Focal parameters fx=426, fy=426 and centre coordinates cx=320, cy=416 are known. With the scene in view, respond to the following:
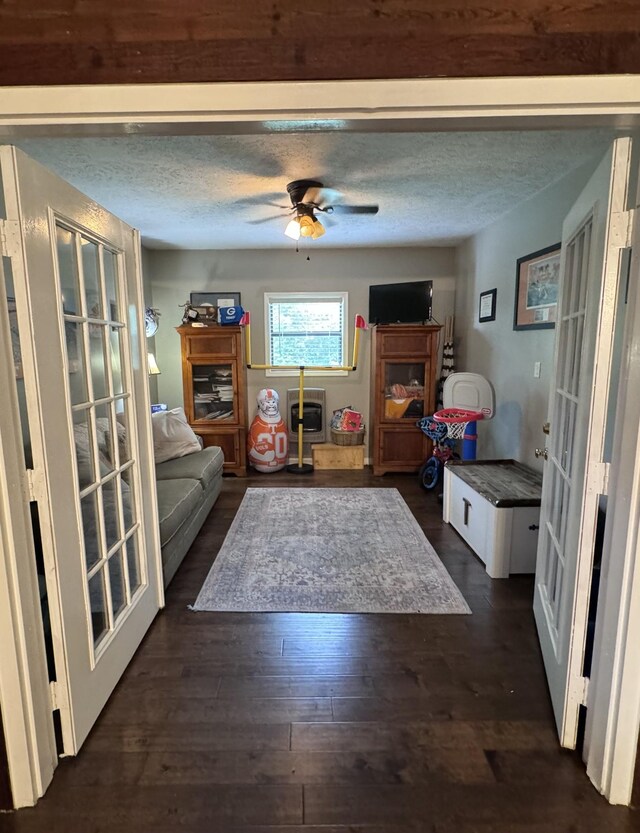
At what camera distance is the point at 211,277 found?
16.3 feet

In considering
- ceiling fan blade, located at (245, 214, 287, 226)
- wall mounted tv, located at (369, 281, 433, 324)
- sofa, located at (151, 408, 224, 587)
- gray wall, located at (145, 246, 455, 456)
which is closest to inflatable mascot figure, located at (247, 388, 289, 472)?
gray wall, located at (145, 246, 455, 456)

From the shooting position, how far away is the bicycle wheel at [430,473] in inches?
161

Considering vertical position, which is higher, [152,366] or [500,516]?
[152,366]

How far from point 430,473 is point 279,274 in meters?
2.83

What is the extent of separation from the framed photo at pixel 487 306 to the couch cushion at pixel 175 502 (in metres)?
2.96

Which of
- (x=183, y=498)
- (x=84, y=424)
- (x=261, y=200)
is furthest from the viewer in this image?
(x=261, y=200)

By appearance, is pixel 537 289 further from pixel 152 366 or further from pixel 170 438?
pixel 152 366

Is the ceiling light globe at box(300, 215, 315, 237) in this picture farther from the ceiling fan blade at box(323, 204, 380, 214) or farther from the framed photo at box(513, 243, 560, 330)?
the framed photo at box(513, 243, 560, 330)

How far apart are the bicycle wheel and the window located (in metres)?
1.71

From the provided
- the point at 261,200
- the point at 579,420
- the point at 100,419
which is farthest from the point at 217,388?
the point at 579,420

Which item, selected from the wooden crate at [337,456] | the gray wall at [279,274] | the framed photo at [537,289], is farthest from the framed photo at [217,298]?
the framed photo at [537,289]

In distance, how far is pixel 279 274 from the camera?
4.97 meters

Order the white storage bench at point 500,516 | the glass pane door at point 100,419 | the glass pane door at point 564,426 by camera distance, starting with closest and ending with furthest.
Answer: the glass pane door at point 100,419 → the glass pane door at point 564,426 → the white storage bench at point 500,516

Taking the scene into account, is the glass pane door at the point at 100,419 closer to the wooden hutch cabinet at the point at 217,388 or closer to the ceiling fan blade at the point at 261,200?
the ceiling fan blade at the point at 261,200
